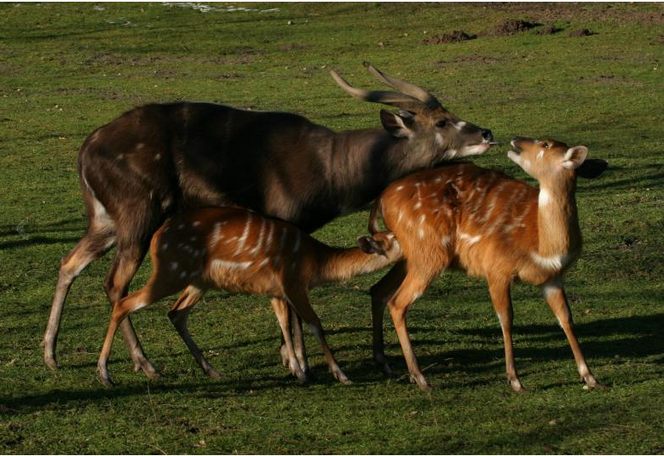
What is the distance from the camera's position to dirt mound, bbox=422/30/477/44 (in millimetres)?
22641

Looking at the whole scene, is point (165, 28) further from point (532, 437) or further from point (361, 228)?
point (532, 437)

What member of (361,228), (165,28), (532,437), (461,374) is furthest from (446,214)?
(165,28)

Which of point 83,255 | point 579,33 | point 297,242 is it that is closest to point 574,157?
point 297,242

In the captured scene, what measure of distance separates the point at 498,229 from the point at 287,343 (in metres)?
1.42

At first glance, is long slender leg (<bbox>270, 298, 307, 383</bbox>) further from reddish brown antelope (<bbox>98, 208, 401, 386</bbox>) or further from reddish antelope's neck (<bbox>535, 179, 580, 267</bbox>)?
reddish antelope's neck (<bbox>535, 179, 580, 267</bbox>)

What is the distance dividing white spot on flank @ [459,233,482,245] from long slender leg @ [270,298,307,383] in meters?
1.18

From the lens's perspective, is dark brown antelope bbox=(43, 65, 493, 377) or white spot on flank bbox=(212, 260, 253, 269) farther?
dark brown antelope bbox=(43, 65, 493, 377)

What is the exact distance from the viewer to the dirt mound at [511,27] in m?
22.7

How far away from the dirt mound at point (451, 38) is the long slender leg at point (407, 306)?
1575 cm

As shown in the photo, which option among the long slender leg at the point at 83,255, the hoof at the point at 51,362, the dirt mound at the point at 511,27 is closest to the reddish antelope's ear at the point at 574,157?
the long slender leg at the point at 83,255

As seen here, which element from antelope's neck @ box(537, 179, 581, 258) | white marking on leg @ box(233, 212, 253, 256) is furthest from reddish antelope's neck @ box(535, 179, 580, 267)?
white marking on leg @ box(233, 212, 253, 256)

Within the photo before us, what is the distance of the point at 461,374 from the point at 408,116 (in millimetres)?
1831

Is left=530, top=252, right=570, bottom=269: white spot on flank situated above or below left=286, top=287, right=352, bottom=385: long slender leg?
above

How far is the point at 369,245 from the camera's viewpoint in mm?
7453
